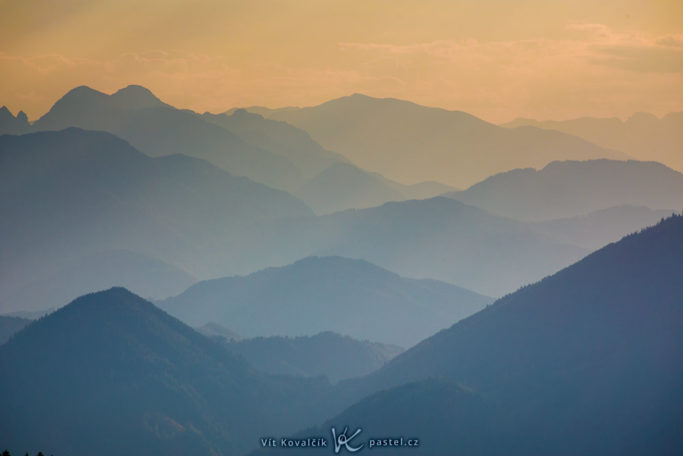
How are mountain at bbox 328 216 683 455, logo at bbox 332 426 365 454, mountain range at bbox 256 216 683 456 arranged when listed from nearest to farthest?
mountain at bbox 328 216 683 455, mountain range at bbox 256 216 683 456, logo at bbox 332 426 365 454

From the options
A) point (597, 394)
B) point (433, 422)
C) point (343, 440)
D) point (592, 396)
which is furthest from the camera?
point (343, 440)

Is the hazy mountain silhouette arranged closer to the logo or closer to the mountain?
the mountain

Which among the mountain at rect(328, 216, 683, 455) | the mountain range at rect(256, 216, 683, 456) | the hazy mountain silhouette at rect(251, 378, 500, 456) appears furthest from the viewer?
the hazy mountain silhouette at rect(251, 378, 500, 456)

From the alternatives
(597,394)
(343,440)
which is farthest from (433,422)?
(597,394)

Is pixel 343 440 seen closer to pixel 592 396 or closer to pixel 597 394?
pixel 592 396

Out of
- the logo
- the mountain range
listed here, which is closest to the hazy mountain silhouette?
the mountain range

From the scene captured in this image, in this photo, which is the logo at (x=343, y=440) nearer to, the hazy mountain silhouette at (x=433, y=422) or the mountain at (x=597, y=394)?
the hazy mountain silhouette at (x=433, y=422)

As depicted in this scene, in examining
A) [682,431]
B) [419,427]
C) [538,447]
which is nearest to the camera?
[682,431]

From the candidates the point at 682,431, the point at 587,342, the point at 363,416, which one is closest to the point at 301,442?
the point at 363,416

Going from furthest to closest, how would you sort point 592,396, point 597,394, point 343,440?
point 343,440 → point 592,396 → point 597,394

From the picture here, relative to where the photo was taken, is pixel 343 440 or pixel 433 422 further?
pixel 343 440

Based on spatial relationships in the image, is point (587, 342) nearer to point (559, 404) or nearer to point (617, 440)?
point (559, 404)
